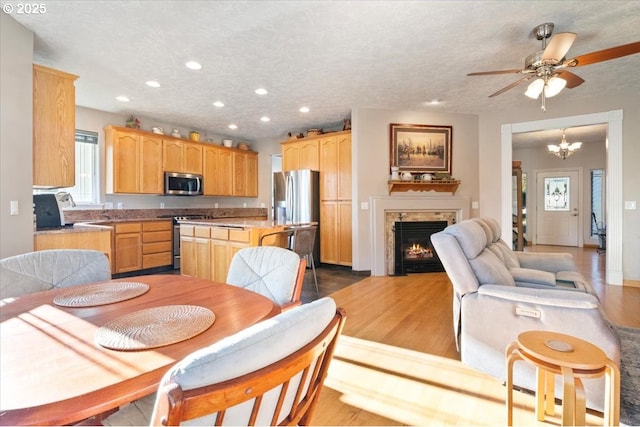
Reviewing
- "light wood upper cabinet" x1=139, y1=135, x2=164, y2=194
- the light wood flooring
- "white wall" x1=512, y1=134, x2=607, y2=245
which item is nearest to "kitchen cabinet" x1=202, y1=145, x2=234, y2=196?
"light wood upper cabinet" x1=139, y1=135, x2=164, y2=194

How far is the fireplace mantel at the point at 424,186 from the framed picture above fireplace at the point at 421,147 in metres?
0.24

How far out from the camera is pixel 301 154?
18.7ft

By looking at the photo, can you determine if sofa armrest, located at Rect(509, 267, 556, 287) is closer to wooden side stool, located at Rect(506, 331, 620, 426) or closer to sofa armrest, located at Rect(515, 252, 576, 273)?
sofa armrest, located at Rect(515, 252, 576, 273)

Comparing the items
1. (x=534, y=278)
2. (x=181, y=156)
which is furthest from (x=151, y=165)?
(x=534, y=278)

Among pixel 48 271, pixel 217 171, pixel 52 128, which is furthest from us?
pixel 217 171

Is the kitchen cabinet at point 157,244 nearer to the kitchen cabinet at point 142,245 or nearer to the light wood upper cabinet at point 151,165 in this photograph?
the kitchen cabinet at point 142,245

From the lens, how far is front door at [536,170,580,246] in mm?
7641

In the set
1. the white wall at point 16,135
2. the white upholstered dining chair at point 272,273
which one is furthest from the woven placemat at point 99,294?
the white wall at point 16,135

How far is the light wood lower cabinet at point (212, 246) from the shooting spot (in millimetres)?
3430

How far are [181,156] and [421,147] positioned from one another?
419cm

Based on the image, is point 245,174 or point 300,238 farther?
point 245,174

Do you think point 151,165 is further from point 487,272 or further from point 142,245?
point 487,272

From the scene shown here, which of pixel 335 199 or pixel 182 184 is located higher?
pixel 182 184

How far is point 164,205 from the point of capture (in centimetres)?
565
